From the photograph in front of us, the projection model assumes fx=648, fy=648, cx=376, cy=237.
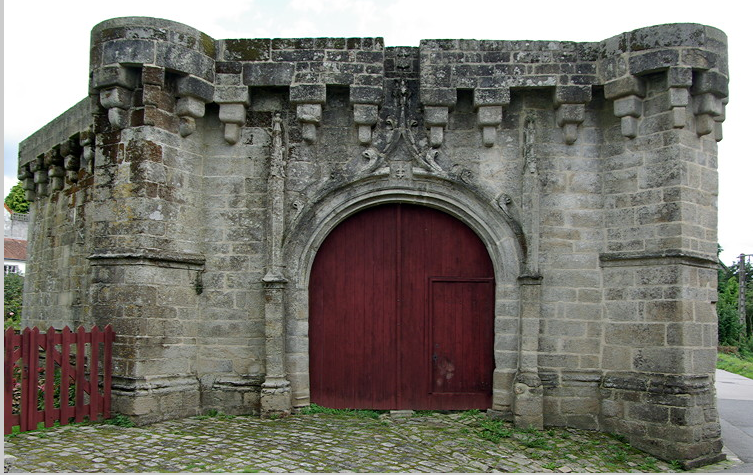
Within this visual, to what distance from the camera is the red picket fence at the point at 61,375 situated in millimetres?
6324

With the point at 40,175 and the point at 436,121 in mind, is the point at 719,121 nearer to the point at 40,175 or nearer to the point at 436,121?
the point at 436,121

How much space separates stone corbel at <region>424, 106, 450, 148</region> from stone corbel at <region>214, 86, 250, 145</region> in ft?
6.95

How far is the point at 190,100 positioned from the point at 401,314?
11.4ft

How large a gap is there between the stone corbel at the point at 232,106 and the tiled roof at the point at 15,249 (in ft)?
91.1

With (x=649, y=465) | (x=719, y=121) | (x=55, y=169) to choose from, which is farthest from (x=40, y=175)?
(x=719, y=121)

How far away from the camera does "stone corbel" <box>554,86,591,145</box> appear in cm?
731

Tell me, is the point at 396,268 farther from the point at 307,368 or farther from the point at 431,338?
the point at 307,368

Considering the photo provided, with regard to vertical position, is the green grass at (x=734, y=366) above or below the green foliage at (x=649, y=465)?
below

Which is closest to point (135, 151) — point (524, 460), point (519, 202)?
point (519, 202)

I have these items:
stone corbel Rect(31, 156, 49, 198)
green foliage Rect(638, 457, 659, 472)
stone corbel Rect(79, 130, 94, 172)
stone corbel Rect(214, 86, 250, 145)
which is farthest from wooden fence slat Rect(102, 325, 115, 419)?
green foliage Rect(638, 457, 659, 472)

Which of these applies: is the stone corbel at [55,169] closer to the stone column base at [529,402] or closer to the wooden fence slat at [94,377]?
the wooden fence slat at [94,377]

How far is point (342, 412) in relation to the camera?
761 cm

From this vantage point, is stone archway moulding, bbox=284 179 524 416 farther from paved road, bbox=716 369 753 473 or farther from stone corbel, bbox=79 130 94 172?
stone corbel, bbox=79 130 94 172

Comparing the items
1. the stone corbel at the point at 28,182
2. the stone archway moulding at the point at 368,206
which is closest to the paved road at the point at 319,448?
the stone archway moulding at the point at 368,206
